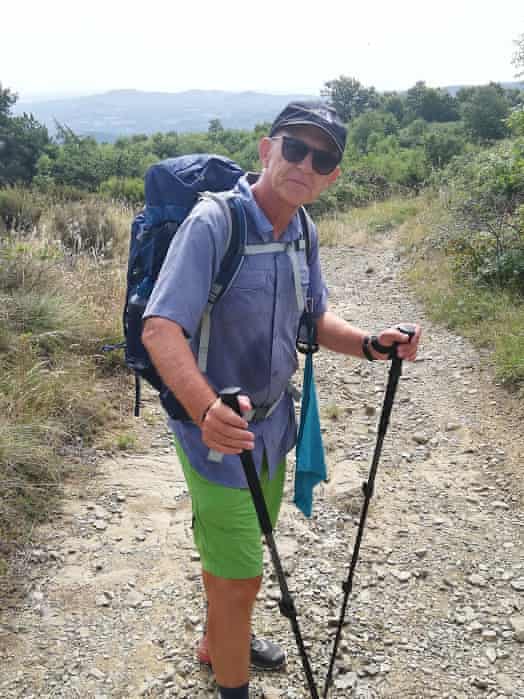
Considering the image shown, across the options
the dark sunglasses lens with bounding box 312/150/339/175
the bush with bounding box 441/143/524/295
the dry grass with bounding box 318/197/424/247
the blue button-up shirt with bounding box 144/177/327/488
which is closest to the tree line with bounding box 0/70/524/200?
the dry grass with bounding box 318/197/424/247

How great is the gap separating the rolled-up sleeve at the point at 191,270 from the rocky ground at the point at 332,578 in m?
1.55

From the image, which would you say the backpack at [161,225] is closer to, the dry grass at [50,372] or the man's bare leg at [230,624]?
the man's bare leg at [230,624]

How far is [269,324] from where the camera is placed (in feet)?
5.60

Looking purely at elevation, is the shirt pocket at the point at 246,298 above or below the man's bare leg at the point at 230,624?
above

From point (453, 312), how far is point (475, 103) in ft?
89.8

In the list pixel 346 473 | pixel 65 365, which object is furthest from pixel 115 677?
pixel 65 365

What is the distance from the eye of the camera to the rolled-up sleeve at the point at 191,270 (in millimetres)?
1460

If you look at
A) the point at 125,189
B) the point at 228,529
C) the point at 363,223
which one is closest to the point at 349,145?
the point at 125,189


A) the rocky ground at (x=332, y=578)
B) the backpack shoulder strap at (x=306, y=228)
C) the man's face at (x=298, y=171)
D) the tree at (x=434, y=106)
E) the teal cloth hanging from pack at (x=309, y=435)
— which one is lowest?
the rocky ground at (x=332, y=578)

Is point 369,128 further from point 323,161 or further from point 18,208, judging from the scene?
point 323,161

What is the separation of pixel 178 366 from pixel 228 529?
590 mm

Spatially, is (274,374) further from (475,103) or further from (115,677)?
(475,103)

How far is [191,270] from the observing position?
149 cm

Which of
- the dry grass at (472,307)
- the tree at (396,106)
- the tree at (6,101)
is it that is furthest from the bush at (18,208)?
the tree at (396,106)
